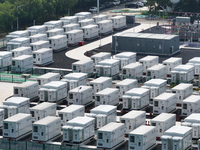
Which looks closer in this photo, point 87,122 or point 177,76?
point 87,122

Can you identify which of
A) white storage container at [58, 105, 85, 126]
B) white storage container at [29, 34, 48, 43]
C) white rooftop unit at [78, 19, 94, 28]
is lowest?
white storage container at [58, 105, 85, 126]

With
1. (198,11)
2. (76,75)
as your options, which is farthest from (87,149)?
(198,11)

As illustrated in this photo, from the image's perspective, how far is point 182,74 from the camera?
109375mm

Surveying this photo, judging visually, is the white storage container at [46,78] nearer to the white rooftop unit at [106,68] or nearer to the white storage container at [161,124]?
the white rooftop unit at [106,68]

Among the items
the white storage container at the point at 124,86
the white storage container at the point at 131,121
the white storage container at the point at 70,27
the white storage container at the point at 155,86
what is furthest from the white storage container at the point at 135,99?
the white storage container at the point at 70,27

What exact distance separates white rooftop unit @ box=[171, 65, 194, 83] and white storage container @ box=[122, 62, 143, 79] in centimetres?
636

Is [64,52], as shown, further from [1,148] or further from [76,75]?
[1,148]

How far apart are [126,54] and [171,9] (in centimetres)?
7016

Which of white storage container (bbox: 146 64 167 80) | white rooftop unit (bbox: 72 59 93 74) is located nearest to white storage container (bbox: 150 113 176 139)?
white storage container (bbox: 146 64 167 80)

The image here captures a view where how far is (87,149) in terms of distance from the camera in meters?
79.6

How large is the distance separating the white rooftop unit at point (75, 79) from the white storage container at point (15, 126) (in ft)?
61.0

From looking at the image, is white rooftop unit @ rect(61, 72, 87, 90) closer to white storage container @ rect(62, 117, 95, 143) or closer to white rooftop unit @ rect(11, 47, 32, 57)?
white storage container @ rect(62, 117, 95, 143)

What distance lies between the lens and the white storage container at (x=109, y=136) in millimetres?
81375

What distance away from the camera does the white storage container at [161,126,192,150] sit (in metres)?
78.8
